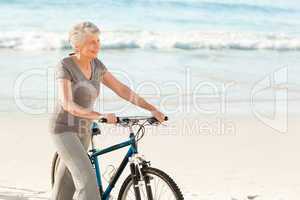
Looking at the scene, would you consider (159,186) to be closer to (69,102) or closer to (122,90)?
(122,90)

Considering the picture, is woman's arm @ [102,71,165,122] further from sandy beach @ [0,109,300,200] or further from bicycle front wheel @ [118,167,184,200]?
sandy beach @ [0,109,300,200]

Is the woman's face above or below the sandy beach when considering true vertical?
above

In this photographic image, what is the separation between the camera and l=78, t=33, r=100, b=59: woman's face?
4.67m

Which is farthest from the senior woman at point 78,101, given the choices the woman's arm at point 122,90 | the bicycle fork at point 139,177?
the bicycle fork at point 139,177

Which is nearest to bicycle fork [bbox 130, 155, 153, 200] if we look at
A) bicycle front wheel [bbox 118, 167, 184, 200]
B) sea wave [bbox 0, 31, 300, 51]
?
bicycle front wheel [bbox 118, 167, 184, 200]

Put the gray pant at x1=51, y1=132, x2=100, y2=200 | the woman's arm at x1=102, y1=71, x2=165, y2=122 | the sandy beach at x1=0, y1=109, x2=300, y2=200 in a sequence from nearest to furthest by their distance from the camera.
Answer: the gray pant at x1=51, y1=132, x2=100, y2=200
the woman's arm at x1=102, y1=71, x2=165, y2=122
the sandy beach at x1=0, y1=109, x2=300, y2=200

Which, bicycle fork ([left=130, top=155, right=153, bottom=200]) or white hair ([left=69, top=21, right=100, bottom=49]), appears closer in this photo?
white hair ([left=69, top=21, right=100, bottom=49])

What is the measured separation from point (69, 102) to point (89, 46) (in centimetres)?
37

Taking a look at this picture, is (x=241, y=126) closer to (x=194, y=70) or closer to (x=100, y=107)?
(x=100, y=107)

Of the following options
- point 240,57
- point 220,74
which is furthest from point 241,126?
point 240,57

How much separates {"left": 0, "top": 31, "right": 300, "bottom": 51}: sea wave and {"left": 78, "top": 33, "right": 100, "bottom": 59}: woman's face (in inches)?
538

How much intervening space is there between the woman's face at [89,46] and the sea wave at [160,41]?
13.7 m

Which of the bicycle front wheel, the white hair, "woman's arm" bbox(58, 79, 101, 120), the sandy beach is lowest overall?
the sandy beach

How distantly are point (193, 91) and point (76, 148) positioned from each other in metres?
8.34
